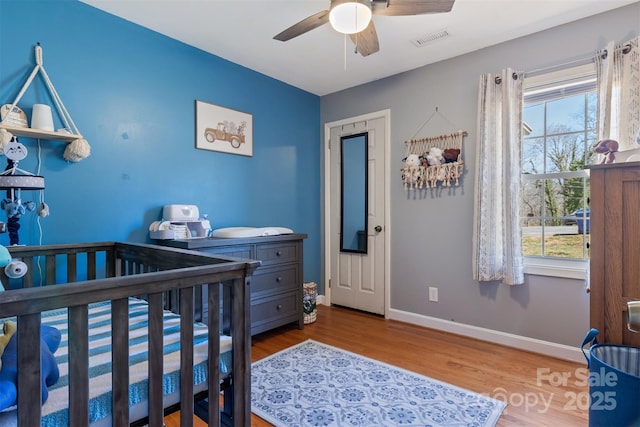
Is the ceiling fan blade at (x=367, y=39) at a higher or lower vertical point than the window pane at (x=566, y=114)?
higher

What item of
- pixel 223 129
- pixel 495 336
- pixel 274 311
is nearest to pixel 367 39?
pixel 223 129

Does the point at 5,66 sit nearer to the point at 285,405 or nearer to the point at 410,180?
the point at 285,405

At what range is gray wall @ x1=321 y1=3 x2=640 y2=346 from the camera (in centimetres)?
236

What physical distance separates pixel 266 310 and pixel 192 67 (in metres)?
2.06

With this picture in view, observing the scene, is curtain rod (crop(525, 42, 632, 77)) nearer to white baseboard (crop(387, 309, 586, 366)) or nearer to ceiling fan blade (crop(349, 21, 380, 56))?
ceiling fan blade (crop(349, 21, 380, 56))

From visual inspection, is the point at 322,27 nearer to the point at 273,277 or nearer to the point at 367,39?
the point at 367,39

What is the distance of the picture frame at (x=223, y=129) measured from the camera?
2.76 m

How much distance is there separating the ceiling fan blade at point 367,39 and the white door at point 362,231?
1.14 meters

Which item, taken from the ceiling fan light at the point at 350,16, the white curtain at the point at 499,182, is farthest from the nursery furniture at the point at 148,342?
the white curtain at the point at 499,182

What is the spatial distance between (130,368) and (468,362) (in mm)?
2166

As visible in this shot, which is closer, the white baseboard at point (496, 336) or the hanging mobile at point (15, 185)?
the hanging mobile at point (15, 185)

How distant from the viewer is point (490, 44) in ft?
8.77

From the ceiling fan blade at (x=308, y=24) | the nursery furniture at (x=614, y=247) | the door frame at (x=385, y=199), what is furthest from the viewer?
the door frame at (x=385, y=199)

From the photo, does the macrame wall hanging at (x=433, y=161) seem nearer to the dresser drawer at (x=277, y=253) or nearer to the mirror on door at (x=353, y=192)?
the mirror on door at (x=353, y=192)
